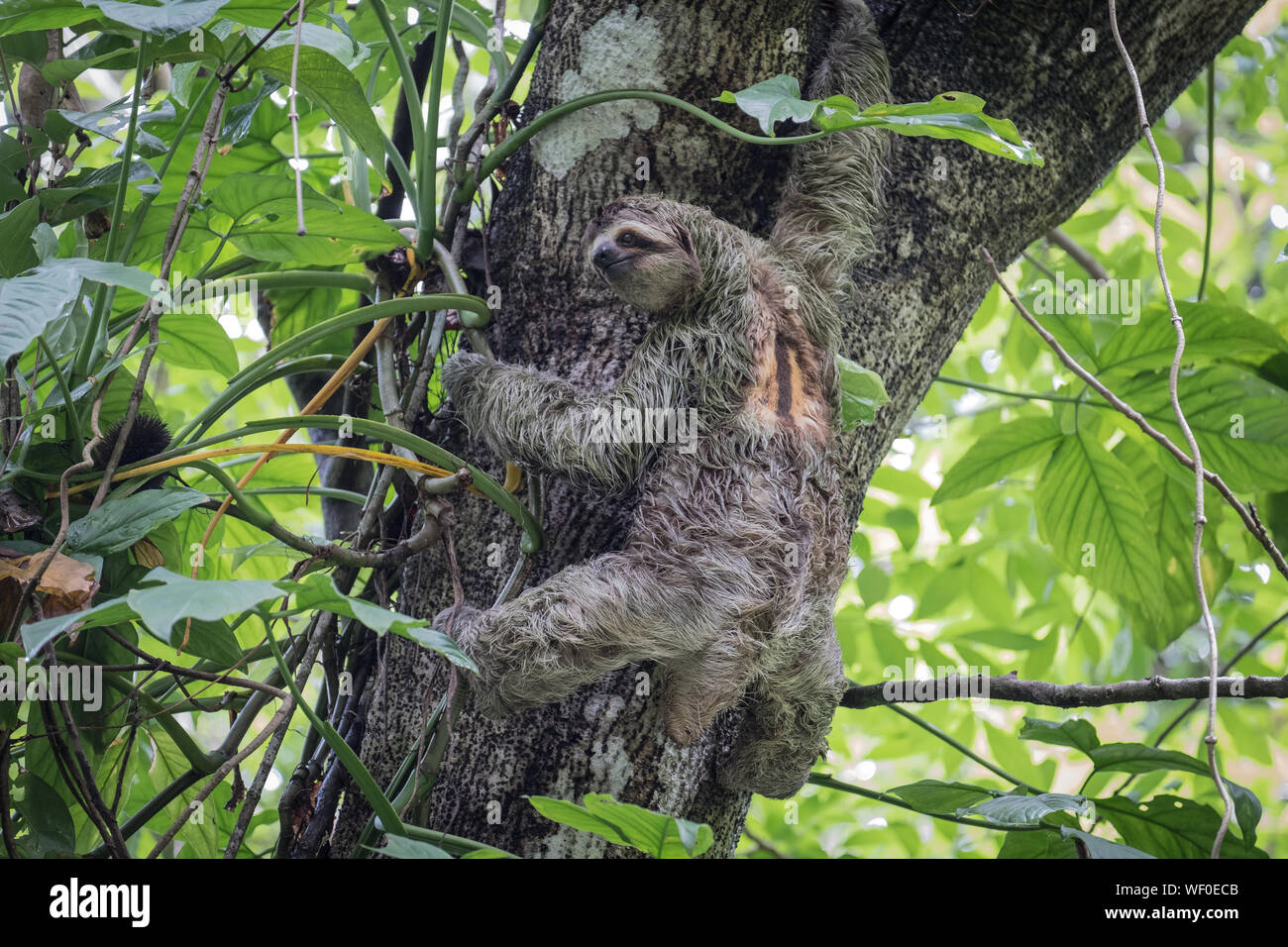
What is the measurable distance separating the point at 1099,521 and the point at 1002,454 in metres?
0.38

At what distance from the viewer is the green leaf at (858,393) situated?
225 centimetres

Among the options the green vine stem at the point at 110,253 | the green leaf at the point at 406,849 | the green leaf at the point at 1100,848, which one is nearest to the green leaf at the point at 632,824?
the green leaf at the point at 406,849

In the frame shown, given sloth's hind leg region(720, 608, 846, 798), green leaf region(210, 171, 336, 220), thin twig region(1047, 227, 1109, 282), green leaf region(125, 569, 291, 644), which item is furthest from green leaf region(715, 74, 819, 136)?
thin twig region(1047, 227, 1109, 282)

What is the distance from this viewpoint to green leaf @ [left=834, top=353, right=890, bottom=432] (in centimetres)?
225

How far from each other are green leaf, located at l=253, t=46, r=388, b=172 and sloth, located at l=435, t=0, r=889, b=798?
548mm

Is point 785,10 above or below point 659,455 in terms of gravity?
above

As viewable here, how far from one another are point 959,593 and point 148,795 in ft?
10.8

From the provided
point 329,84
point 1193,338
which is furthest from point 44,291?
point 1193,338

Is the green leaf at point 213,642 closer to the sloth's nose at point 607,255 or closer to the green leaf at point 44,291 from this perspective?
the green leaf at point 44,291

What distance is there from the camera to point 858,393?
2.27m

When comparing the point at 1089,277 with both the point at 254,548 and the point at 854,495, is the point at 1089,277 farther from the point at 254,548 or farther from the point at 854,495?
the point at 254,548

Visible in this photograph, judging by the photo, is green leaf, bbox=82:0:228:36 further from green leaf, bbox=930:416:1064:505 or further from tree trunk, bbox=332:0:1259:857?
green leaf, bbox=930:416:1064:505
